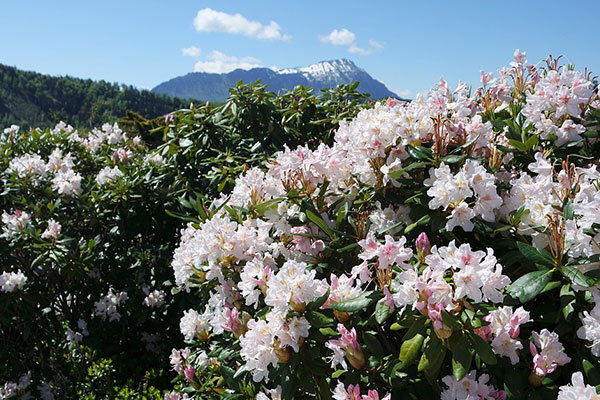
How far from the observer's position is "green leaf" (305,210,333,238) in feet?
5.12

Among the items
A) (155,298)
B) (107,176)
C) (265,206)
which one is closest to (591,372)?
(265,206)

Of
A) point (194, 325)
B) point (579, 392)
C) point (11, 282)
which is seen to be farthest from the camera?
point (11, 282)

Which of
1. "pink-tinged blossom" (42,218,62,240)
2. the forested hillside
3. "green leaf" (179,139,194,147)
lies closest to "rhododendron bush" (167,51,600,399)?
"green leaf" (179,139,194,147)

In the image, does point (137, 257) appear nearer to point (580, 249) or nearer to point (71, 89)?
point (580, 249)

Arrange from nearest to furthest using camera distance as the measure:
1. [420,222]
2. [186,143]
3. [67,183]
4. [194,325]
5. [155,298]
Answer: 1. [420,222]
2. [194,325]
3. [186,143]
4. [67,183]
5. [155,298]

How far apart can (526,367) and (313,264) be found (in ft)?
2.29

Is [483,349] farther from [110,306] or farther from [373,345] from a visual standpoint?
[110,306]

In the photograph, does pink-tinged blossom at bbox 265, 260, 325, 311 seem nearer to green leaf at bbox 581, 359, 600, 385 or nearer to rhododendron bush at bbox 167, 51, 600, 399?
rhododendron bush at bbox 167, 51, 600, 399

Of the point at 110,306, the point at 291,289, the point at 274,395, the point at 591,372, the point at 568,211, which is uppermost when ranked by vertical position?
the point at 568,211

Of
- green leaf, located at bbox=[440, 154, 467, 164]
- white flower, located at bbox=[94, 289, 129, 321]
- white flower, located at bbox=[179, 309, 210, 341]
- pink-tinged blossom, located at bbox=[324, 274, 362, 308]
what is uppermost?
green leaf, located at bbox=[440, 154, 467, 164]

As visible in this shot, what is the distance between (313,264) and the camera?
5.30ft

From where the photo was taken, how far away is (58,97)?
81750 millimetres

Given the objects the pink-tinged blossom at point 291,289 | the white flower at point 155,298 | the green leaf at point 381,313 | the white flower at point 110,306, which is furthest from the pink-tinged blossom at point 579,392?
the white flower at point 110,306

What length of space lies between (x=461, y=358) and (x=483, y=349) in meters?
0.06
